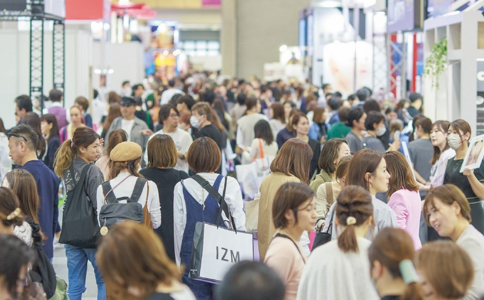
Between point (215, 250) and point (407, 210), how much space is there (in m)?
1.19

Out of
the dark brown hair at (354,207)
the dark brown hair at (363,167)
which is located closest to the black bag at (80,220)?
the dark brown hair at (363,167)

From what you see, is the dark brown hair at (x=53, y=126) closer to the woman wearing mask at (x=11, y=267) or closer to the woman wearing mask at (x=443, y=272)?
the woman wearing mask at (x=11, y=267)

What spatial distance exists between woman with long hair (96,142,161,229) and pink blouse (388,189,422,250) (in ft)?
5.01

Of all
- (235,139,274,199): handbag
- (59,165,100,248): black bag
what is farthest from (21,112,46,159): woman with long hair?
(59,165,100,248): black bag

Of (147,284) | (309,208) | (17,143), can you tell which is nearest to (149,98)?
(17,143)

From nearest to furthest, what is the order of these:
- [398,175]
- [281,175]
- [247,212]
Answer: [398,175] → [281,175] → [247,212]

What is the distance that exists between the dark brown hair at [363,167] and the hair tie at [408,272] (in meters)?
1.62

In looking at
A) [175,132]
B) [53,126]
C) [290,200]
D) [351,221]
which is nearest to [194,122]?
[175,132]

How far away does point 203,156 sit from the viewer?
510 cm

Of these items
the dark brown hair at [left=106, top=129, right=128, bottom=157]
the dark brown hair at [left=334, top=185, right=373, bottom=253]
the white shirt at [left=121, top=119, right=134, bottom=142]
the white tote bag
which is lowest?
the white tote bag

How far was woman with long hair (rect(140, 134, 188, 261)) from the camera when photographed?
557 centimetres

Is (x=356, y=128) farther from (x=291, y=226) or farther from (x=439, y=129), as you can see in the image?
(x=291, y=226)

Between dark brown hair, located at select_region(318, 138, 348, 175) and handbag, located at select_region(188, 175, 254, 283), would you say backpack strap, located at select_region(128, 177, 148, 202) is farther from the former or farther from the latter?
dark brown hair, located at select_region(318, 138, 348, 175)

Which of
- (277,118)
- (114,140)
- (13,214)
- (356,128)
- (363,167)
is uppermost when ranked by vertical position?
(277,118)
